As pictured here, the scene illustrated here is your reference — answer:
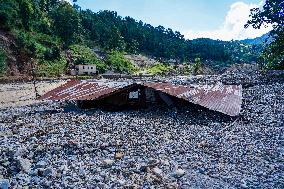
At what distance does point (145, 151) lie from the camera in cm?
1044

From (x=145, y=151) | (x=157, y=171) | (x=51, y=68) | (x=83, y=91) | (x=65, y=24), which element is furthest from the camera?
(x=65, y=24)

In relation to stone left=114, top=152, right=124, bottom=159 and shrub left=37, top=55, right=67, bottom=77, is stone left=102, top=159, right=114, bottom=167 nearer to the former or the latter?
stone left=114, top=152, right=124, bottom=159

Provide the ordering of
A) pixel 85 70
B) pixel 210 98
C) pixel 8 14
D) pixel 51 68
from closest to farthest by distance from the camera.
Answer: pixel 210 98
pixel 51 68
pixel 8 14
pixel 85 70

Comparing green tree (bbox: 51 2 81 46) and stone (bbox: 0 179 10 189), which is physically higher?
green tree (bbox: 51 2 81 46)

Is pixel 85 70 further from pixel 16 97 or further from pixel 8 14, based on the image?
pixel 16 97

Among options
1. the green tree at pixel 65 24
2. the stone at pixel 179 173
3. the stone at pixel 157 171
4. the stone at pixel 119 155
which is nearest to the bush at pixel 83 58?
the green tree at pixel 65 24

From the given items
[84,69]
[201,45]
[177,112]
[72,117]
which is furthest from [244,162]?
[201,45]

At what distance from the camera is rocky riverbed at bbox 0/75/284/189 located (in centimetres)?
834

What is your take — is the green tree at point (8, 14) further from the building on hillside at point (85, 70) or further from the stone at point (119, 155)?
the stone at point (119, 155)

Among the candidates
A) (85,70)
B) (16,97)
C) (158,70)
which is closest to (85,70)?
(85,70)

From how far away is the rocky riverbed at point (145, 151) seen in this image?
328 inches

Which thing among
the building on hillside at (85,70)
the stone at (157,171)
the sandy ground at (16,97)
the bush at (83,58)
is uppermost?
the bush at (83,58)

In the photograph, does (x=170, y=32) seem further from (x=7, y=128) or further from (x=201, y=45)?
(x=7, y=128)

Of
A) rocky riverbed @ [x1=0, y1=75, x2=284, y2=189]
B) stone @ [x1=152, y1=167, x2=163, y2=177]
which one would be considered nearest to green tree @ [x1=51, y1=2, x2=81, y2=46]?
rocky riverbed @ [x1=0, y1=75, x2=284, y2=189]
